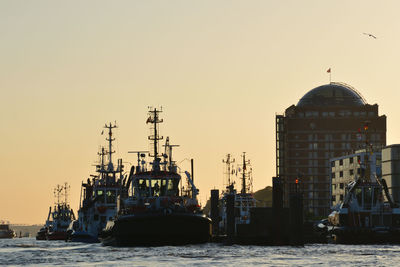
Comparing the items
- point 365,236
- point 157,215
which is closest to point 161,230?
point 157,215

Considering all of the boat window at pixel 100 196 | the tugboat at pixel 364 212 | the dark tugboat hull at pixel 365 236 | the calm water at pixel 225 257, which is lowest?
the calm water at pixel 225 257

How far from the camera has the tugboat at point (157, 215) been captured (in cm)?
10312

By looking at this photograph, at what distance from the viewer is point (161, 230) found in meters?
103

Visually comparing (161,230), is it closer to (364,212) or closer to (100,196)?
(364,212)

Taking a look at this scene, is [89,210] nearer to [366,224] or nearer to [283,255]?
[366,224]

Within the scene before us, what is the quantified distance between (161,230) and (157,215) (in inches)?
69.9

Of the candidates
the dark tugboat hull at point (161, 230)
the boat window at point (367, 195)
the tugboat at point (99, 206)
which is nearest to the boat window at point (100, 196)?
the tugboat at point (99, 206)

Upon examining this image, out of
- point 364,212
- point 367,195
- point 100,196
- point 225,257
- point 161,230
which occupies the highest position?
point 100,196

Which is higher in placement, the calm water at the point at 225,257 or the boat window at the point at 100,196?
the boat window at the point at 100,196

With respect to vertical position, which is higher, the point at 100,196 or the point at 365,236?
the point at 100,196

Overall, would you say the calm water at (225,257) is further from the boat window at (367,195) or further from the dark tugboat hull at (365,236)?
the boat window at (367,195)

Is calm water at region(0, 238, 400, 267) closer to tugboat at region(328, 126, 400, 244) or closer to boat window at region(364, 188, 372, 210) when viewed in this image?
tugboat at region(328, 126, 400, 244)

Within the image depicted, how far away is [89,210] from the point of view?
153 m

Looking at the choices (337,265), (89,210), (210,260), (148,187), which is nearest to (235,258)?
(210,260)
